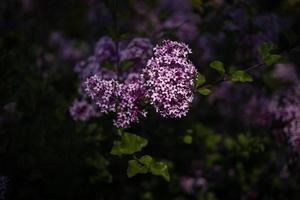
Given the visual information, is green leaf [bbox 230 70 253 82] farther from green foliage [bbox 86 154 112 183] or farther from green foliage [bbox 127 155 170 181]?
green foliage [bbox 86 154 112 183]

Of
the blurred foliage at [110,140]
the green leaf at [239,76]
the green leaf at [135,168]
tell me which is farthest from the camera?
the blurred foliage at [110,140]

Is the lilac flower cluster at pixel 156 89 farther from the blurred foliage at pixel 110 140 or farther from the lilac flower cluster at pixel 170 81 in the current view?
the blurred foliage at pixel 110 140

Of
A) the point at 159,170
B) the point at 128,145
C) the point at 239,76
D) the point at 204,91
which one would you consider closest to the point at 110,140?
the point at 128,145

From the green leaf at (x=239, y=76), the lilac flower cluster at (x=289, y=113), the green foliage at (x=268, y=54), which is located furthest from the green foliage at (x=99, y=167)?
the lilac flower cluster at (x=289, y=113)

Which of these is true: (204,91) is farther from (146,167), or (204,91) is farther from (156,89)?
(146,167)

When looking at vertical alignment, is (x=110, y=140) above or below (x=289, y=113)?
below

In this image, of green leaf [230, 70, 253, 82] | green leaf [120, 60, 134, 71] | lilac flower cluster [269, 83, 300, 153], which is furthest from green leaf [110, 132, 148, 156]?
lilac flower cluster [269, 83, 300, 153]
